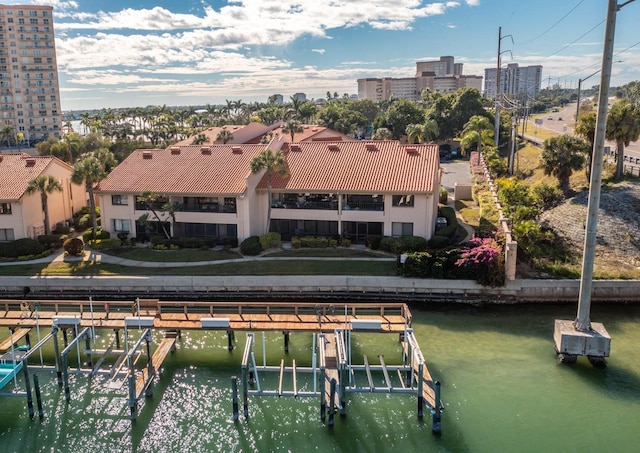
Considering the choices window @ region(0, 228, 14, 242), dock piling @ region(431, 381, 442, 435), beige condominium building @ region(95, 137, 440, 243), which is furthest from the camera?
window @ region(0, 228, 14, 242)

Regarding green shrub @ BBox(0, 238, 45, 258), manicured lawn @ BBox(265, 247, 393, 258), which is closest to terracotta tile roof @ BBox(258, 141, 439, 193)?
manicured lawn @ BBox(265, 247, 393, 258)

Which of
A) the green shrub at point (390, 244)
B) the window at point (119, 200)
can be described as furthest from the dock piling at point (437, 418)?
the window at point (119, 200)

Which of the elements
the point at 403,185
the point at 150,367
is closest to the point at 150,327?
the point at 150,367

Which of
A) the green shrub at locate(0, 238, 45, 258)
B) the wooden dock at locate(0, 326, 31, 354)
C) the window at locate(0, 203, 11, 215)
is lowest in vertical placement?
the wooden dock at locate(0, 326, 31, 354)

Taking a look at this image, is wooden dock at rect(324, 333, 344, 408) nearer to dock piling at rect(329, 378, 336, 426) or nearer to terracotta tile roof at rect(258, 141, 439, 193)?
dock piling at rect(329, 378, 336, 426)

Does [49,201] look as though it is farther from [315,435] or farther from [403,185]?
[315,435]

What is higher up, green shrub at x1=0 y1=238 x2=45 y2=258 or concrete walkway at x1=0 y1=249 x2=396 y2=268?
green shrub at x1=0 y1=238 x2=45 y2=258

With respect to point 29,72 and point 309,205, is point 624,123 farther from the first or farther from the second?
point 29,72

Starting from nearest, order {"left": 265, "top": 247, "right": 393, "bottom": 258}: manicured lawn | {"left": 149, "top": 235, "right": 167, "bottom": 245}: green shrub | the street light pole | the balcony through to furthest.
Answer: the street light pole → {"left": 265, "top": 247, "right": 393, "bottom": 258}: manicured lawn → {"left": 149, "top": 235, "right": 167, "bottom": 245}: green shrub → the balcony
